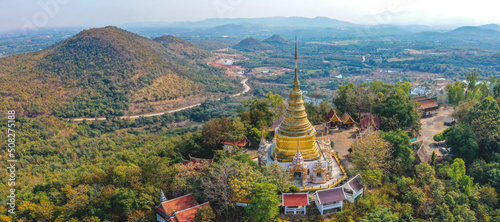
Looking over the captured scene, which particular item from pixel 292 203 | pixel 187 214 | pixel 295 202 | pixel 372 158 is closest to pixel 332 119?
pixel 372 158

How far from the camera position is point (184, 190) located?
26.0 metres

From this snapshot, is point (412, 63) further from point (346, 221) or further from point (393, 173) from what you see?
point (346, 221)

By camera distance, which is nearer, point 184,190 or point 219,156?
point 184,190

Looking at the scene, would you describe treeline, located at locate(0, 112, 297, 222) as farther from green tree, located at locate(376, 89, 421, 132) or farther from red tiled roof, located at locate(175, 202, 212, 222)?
green tree, located at locate(376, 89, 421, 132)

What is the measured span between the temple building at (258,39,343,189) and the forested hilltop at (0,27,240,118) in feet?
202

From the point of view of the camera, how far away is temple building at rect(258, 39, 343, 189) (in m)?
27.0

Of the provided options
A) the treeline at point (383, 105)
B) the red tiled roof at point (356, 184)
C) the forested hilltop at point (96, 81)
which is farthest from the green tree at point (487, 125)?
the forested hilltop at point (96, 81)

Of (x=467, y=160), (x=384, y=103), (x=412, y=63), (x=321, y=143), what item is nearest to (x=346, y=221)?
(x=321, y=143)

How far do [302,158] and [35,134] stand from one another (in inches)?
2069

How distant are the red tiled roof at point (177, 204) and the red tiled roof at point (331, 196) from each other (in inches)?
390

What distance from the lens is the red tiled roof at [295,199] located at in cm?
2353

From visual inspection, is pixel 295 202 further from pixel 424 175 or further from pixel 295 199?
pixel 424 175

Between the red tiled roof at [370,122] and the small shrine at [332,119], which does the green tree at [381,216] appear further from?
the small shrine at [332,119]

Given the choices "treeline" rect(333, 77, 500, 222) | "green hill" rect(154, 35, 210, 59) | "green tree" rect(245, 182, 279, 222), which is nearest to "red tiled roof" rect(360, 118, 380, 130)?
"treeline" rect(333, 77, 500, 222)
